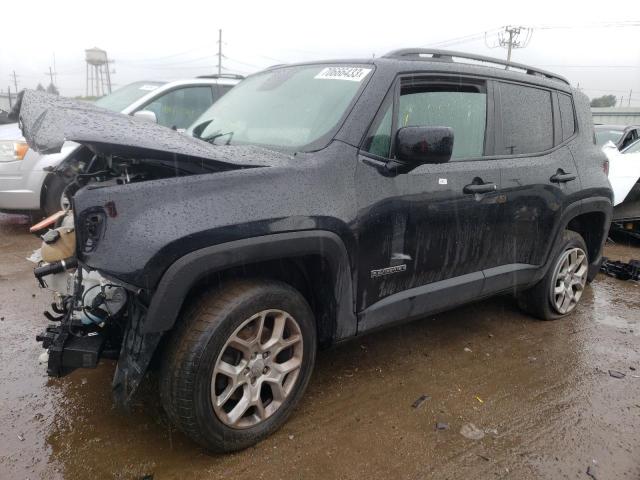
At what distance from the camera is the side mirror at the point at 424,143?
8.15 feet

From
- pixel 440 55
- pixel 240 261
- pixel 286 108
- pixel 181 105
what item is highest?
pixel 440 55

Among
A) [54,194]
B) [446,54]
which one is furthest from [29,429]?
[54,194]

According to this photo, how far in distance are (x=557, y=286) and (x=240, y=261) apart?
3226 mm

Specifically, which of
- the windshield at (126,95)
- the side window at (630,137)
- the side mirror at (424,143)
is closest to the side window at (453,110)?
the side mirror at (424,143)

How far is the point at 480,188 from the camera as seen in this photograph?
310 cm

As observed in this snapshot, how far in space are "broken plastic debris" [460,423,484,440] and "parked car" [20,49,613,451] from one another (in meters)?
0.69

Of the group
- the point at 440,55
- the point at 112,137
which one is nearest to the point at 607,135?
the point at 440,55

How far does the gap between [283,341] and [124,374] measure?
76 centimetres

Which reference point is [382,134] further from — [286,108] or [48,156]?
[48,156]

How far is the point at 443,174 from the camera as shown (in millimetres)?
2930

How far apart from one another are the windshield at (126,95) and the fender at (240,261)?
464 centimetres

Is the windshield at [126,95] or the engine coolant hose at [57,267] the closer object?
the engine coolant hose at [57,267]

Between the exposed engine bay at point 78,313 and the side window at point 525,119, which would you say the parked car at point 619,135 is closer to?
the side window at point 525,119

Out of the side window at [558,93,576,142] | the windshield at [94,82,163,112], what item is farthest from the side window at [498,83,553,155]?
the windshield at [94,82,163,112]
